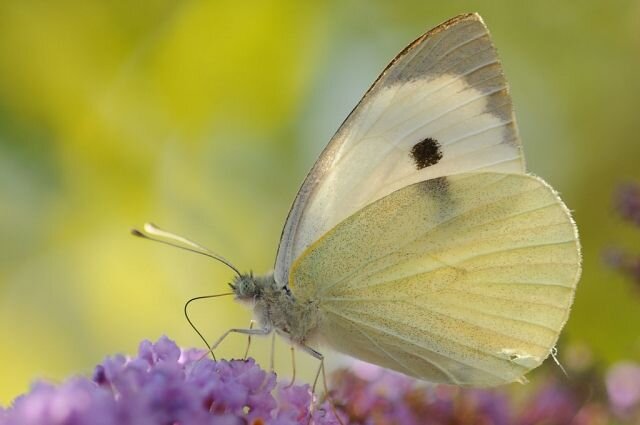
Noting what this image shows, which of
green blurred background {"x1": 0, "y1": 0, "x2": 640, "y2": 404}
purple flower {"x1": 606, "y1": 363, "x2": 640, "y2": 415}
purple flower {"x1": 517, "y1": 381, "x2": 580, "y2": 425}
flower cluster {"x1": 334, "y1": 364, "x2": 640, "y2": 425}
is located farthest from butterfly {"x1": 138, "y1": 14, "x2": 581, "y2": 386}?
green blurred background {"x1": 0, "y1": 0, "x2": 640, "y2": 404}

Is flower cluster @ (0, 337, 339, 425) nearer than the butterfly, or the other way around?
flower cluster @ (0, 337, 339, 425)

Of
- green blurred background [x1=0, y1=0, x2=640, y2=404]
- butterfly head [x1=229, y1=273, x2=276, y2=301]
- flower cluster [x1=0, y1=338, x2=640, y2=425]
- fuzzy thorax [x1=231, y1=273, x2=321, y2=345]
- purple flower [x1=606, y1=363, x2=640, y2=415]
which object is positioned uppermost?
green blurred background [x1=0, y1=0, x2=640, y2=404]

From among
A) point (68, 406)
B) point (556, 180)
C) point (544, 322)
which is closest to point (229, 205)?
point (556, 180)

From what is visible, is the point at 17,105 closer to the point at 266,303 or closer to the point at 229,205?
the point at 229,205

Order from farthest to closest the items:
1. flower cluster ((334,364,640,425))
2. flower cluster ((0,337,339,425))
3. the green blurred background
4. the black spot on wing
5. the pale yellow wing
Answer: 1. the green blurred background
2. flower cluster ((334,364,640,425))
3. the black spot on wing
4. the pale yellow wing
5. flower cluster ((0,337,339,425))

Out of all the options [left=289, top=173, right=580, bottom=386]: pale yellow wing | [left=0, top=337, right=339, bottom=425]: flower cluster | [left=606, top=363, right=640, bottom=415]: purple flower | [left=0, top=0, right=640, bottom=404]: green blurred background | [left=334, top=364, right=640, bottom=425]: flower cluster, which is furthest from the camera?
[left=0, top=0, right=640, bottom=404]: green blurred background

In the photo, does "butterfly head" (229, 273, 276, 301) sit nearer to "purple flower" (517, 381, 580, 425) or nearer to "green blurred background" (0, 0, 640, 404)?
"purple flower" (517, 381, 580, 425)
